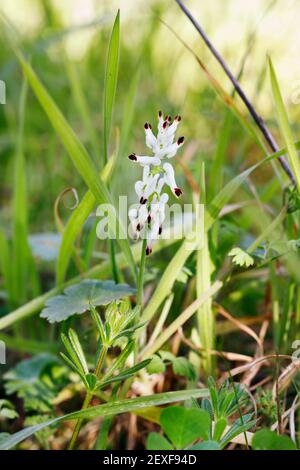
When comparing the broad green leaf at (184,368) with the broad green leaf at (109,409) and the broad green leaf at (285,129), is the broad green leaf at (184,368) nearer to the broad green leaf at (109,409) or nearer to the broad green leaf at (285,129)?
the broad green leaf at (109,409)

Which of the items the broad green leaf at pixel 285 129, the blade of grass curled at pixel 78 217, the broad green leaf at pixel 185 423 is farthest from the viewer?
the blade of grass curled at pixel 78 217

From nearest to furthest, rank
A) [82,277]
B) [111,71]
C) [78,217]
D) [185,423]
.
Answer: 1. [185,423]
2. [111,71]
3. [78,217]
4. [82,277]

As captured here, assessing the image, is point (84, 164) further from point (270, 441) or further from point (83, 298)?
point (270, 441)

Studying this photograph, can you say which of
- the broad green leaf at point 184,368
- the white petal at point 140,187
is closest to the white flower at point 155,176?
the white petal at point 140,187

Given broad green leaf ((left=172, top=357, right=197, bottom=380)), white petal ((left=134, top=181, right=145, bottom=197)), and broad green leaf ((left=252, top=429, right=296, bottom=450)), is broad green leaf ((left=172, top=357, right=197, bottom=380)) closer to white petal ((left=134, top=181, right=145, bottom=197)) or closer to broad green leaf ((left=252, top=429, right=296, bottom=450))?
broad green leaf ((left=252, top=429, right=296, bottom=450))

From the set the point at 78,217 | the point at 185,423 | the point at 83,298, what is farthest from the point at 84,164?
the point at 185,423

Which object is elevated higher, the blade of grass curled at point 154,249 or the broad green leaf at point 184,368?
the blade of grass curled at point 154,249

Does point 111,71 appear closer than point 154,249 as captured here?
Yes

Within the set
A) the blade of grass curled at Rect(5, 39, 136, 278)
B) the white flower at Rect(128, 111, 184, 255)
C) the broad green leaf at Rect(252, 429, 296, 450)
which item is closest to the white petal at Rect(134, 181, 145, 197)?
the white flower at Rect(128, 111, 184, 255)
